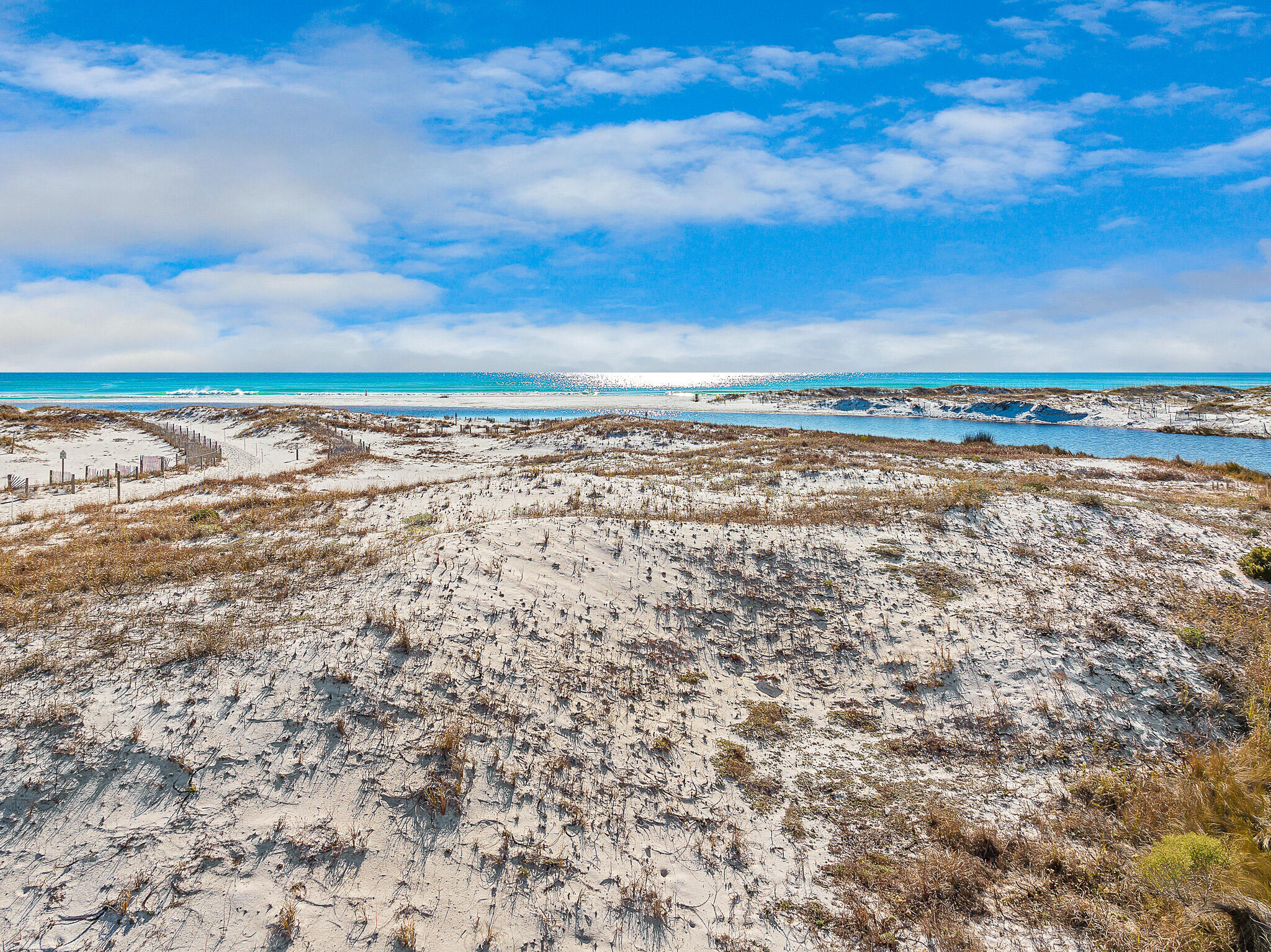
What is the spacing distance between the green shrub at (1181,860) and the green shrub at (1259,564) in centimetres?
1133

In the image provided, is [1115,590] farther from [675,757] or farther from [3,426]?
[3,426]

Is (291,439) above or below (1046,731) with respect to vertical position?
above

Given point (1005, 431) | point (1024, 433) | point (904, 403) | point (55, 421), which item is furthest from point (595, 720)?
point (904, 403)

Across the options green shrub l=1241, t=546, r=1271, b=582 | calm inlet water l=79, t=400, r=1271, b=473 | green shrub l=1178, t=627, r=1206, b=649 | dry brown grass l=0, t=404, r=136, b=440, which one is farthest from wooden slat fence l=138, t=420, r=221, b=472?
green shrub l=1241, t=546, r=1271, b=582

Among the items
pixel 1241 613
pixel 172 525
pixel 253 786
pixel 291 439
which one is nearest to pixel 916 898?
pixel 253 786

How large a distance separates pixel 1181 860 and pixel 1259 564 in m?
12.2

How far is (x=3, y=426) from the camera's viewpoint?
50.0 meters

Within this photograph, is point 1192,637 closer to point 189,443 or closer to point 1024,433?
point 1024,433

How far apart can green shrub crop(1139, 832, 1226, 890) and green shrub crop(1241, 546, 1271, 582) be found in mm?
11334

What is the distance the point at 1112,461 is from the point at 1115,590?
96.0 feet

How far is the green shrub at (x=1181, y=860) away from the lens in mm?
6223

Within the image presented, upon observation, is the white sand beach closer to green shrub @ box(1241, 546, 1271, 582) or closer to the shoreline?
green shrub @ box(1241, 546, 1271, 582)

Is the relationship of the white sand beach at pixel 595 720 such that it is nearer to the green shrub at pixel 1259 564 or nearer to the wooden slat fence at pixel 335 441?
the green shrub at pixel 1259 564

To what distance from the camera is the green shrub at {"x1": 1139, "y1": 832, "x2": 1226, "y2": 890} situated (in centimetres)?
622
